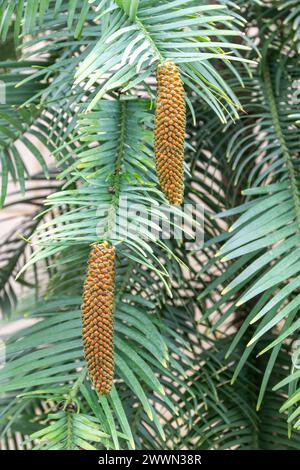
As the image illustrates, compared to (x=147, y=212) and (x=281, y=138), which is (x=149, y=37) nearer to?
(x=147, y=212)

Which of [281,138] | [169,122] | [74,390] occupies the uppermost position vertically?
[281,138]

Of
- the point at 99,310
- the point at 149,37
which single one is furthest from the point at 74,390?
the point at 149,37

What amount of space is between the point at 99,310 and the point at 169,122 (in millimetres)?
111

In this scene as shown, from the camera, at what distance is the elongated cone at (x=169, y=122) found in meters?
0.40

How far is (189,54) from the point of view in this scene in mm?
413

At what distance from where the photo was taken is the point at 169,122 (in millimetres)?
402

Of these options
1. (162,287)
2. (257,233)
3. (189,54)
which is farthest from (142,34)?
(162,287)

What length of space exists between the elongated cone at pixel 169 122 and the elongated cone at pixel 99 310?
0.06 meters

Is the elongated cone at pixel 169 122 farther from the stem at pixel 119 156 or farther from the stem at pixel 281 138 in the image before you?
the stem at pixel 281 138

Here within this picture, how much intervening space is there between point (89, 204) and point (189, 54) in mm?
105

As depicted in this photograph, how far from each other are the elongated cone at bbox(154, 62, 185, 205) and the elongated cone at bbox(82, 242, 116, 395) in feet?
0.19

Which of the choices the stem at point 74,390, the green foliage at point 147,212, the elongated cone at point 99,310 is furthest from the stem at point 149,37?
the stem at point 74,390

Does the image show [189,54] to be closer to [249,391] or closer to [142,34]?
[142,34]

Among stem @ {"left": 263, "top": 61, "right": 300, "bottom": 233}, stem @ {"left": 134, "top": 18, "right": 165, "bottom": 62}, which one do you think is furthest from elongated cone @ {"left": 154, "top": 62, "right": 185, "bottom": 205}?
stem @ {"left": 263, "top": 61, "right": 300, "bottom": 233}
